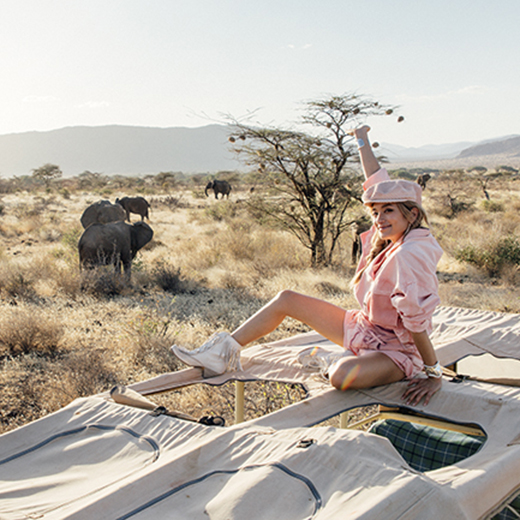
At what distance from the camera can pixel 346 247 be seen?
11.0 meters

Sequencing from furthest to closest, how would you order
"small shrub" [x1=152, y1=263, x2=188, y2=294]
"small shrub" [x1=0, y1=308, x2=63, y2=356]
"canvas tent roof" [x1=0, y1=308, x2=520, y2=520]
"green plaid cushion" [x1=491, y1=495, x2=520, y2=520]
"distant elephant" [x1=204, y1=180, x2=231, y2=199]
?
"distant elephant" [x1=204, y1=180, x2=231, y2=199], "small shrub" [x1=152, y1=263, x2=188, y2=294], "small shrub" [x1=0, y1=308, x2=63, y2=356], "green plaid cushion" [x1=491, y1=495, x2=520, y2=520], "canvas tent roof" [x1=0, y1=308, x2=520, y2=520]

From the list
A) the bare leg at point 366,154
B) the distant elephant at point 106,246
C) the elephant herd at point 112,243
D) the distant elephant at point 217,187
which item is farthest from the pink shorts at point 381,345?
the distant elephant at point 217,187

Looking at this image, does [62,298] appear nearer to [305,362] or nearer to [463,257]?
[305,362]

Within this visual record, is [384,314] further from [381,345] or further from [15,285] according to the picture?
[15,285]

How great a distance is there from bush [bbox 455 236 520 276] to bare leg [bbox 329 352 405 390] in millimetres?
6754

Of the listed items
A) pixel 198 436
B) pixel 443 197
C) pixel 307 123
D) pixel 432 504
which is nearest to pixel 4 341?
pixel 198 436

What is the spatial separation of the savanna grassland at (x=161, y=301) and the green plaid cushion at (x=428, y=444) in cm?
107

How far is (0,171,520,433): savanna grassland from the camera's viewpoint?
3828 millimetres

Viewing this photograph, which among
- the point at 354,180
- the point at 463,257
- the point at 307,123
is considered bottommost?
the point at 463,257

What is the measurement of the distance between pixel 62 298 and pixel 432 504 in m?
6.41

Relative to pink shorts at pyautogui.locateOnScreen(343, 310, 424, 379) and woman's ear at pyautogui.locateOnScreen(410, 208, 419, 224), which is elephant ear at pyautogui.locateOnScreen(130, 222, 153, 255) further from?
woman's ear at pyautogui.locateOnScreen(410, 208, 419, 224)

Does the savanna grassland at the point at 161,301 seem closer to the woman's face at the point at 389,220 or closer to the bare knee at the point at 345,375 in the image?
the bare knee at the point at 345,375

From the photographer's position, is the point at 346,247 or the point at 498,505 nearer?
the point at 498,505

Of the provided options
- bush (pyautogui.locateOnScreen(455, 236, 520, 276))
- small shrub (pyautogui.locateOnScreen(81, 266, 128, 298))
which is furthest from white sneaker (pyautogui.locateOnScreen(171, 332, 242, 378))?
bush (pyautogui.locateOnScreen(455, 236, 520, 276))
